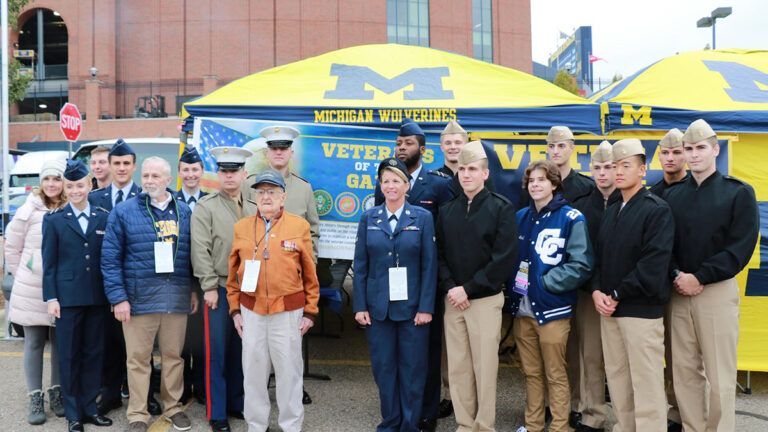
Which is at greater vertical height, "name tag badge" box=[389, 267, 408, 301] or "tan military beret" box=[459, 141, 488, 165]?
"tan military beret" box=[459, 141, 488, 165]

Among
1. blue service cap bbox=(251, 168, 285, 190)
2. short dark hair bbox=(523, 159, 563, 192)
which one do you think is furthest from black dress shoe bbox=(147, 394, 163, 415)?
short dark hair bbox=(523, 159, 563, 192)

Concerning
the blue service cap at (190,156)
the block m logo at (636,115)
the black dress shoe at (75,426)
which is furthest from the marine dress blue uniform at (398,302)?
the block m logo at (636,115)

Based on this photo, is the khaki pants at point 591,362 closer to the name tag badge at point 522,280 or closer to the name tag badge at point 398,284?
the name tag badge at point 522,280

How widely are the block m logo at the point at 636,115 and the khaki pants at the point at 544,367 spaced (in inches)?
89.3

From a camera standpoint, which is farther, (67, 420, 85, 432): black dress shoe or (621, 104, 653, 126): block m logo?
(621, 104, 653, 126): block m logo

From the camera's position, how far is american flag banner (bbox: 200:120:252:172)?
5.09 m

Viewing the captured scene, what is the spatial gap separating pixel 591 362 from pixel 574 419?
481 millimetres

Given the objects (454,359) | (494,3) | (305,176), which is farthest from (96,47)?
(454,359)

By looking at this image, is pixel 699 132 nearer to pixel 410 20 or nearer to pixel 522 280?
pixel 522 280

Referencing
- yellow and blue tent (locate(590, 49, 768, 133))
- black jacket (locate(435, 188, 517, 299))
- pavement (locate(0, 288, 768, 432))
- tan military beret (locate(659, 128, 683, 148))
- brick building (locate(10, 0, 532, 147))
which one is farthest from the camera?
brick building (locate(10, 0, 532, 147))

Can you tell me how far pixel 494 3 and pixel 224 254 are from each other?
1407 inches

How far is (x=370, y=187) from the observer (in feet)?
17.2

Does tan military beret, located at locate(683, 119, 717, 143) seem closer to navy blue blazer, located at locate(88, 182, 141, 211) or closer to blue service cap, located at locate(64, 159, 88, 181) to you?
navy blue blazer, located at locate(88, 182, 141, 211)

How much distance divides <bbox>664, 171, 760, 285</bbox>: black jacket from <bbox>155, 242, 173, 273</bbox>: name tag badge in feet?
11.4
